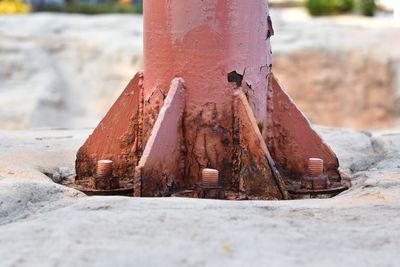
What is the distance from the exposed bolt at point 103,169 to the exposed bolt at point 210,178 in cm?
51

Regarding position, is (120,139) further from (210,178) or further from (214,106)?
(210,178)

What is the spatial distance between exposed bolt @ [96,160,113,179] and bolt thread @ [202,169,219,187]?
0.51 metres

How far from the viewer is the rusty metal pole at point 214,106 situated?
2.77 metres

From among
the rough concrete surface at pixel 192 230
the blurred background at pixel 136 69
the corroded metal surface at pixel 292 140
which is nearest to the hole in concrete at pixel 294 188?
the corroded metal surface at pixel 292 140

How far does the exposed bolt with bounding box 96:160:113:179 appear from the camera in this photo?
2943 millimetres

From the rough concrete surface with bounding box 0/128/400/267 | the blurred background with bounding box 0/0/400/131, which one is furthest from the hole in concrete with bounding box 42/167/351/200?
the blurred background with bounding box 0/0/400/131

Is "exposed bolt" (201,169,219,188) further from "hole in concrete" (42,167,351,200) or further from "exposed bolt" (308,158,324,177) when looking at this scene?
"exposed bolt" (308,158,324,177)

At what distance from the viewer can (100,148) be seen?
3.22 meters

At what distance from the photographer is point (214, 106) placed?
2.91 meters

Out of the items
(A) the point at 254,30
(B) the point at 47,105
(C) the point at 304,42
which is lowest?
(B) the point at 47,105

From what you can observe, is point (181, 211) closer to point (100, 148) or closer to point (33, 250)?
point (33, 250)

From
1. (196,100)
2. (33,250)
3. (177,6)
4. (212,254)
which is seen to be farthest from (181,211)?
(177,6)

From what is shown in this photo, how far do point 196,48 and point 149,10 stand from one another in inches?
12.4

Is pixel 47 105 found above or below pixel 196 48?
below
